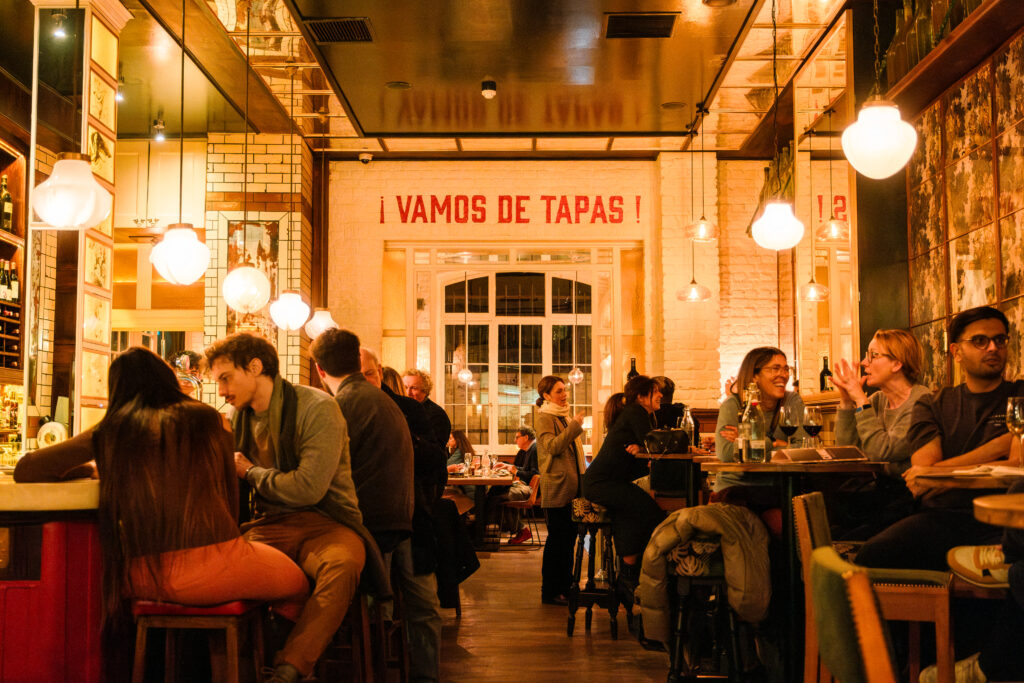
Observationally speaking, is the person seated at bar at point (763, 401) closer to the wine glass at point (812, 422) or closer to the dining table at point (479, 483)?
the wine glass at point (812, 422)

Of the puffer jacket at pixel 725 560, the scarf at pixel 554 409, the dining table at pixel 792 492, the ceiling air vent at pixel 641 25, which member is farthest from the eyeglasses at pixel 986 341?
the ceiling air vent at pixel 641 25

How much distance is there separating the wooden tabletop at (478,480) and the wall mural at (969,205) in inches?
136

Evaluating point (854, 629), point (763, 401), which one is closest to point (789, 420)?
point (763, 401)

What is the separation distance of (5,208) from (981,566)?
22.0 ft

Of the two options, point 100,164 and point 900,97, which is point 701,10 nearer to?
point 900,97

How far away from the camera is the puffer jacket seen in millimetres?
3695

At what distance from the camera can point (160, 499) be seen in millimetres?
2658

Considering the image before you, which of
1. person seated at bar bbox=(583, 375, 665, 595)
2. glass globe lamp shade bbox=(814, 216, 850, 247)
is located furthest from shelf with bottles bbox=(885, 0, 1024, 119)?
person seated at bar bbox=(583, 375, 665, 595)

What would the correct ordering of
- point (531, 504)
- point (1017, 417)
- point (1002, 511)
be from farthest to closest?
point (531, 504) < point (1017, 417) < point (1002, 511)

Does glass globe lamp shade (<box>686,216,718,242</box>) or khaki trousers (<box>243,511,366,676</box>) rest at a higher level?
glass globe lamp shade (<box>686,216,718,242</box>)

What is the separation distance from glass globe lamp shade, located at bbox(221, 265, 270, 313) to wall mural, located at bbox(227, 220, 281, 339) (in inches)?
110

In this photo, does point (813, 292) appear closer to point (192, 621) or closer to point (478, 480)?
point (478, 480)

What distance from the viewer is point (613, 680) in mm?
4273

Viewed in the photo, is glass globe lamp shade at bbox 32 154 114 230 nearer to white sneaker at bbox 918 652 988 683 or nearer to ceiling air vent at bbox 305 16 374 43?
ceiling air vent at bbox 305 16 374 43
